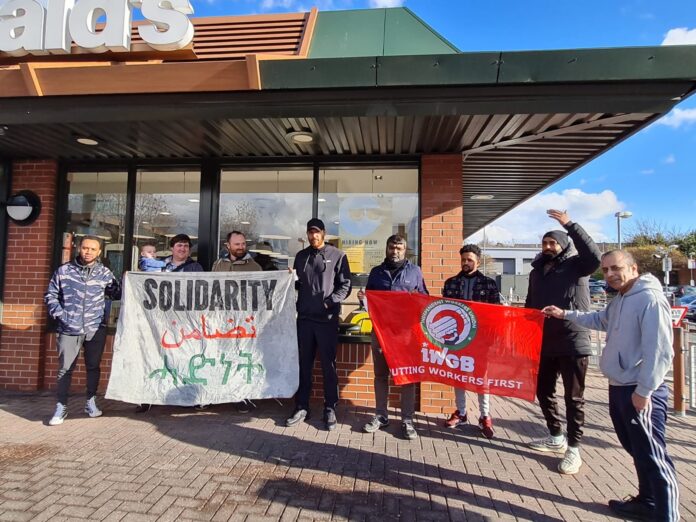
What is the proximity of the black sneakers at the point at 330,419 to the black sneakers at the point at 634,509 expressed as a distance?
2.41m

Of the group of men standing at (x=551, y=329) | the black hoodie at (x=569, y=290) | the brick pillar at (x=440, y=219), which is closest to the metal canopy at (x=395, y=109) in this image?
the brick pillar at (x=440, y=219)

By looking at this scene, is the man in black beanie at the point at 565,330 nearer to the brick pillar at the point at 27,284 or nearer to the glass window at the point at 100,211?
the glass window at the point at 100,211

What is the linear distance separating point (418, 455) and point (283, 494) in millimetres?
1282

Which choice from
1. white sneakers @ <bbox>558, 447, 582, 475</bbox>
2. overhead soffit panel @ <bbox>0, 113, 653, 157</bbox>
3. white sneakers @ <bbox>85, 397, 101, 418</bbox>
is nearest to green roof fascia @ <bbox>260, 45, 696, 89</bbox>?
overhead soffit panel @ <bbox>0, 113, 653, 157</bbox>

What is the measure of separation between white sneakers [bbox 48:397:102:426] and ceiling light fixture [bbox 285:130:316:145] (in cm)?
360

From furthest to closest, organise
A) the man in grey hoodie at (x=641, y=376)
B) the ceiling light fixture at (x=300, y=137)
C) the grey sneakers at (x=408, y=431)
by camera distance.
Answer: the ceiling light fixture at (x=300, y=137), the grey sneakers at (x=408, y=431), the man in grey hoodie at (x=641, y=376)

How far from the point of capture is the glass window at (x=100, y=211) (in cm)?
589

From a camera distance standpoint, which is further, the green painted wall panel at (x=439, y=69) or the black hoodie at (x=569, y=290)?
the green painted wall panel at (x=439, y=69)

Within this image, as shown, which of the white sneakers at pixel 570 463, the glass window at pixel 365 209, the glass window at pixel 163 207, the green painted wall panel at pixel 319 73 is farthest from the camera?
the glass window at pixel 163 207

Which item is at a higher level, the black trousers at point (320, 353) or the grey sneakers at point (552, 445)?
the black trousers at point (320, 353)

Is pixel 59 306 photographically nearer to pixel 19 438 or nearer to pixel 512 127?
pixel 19 438

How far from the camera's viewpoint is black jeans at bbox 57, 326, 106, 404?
4426 millimetres

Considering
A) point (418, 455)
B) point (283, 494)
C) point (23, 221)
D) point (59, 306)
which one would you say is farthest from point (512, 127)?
point (23, 221)

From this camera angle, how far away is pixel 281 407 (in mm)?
4957
